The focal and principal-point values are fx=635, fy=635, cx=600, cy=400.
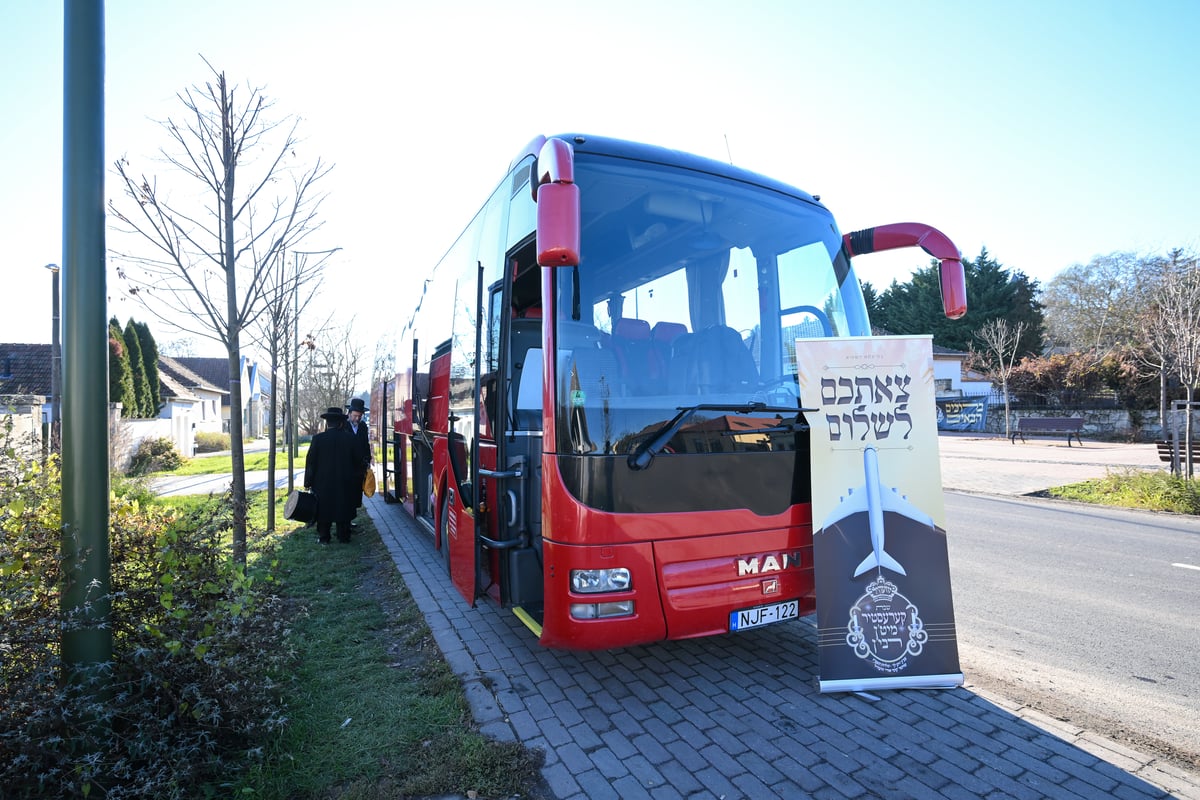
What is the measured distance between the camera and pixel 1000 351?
106 feet

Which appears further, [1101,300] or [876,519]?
[1101,300]

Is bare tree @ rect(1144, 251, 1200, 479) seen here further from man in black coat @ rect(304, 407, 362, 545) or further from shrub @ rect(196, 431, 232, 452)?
shrub @ rect(196, 431, 232, 452)

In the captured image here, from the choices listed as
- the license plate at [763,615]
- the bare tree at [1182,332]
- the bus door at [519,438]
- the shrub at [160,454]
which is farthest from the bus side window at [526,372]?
the shrub at [160,454]

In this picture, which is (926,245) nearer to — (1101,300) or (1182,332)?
(1182,332)

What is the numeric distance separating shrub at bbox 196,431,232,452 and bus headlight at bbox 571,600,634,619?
3565cm

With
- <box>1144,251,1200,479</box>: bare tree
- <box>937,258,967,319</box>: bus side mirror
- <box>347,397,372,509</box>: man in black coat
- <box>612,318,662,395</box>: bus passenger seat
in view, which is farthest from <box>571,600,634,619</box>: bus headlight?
<box>1144,251,1200,479</box>: bare tree

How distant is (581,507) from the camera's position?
11.0ft

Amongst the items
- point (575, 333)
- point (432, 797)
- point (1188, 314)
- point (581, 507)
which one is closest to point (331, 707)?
point (432, 797)

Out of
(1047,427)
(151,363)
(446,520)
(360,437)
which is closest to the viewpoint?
(446,520)

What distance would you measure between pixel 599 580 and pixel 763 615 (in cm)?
110

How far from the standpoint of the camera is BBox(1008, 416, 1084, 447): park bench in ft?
85.3

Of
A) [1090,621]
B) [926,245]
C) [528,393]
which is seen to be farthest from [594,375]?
[1090,621]

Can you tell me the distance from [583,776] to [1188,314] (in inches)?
693

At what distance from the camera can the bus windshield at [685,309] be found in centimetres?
348
